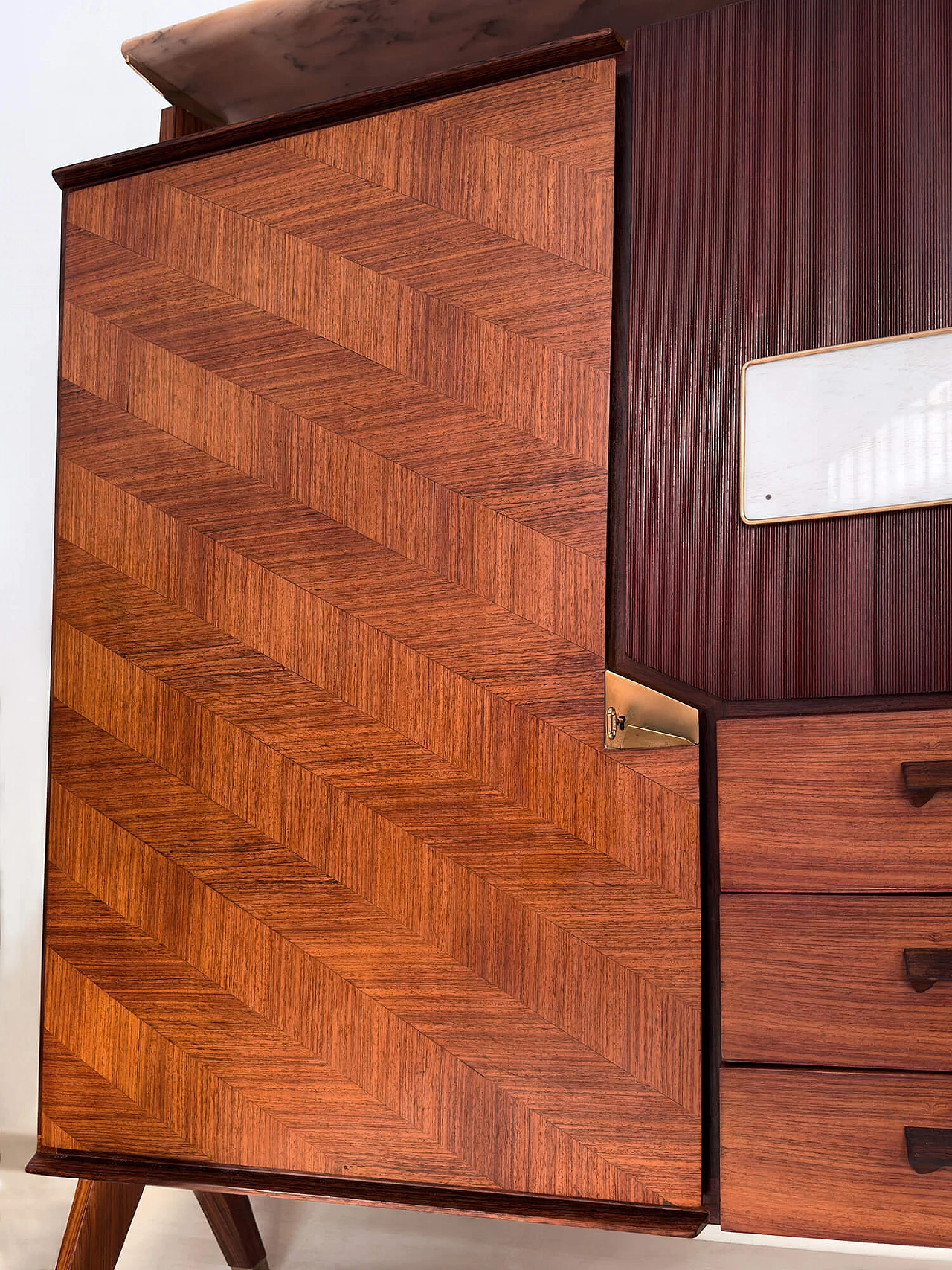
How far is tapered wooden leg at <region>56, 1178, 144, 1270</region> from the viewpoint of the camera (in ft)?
3.62

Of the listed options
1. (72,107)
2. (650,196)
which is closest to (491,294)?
→ (650,196)

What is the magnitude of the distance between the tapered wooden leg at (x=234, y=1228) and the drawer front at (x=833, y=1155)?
75 centimetres

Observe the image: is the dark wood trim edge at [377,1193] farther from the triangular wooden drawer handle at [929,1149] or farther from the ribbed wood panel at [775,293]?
the ribbed wood panel at [775,293]

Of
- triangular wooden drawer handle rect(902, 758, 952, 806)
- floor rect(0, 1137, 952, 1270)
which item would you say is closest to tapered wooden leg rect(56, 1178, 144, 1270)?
floor rect(0, 1137, 952, 1270)

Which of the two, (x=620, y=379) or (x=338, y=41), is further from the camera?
(x=338, y=41)

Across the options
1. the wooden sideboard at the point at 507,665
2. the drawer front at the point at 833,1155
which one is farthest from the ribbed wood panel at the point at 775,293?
the drawer front at the point at 833,1155

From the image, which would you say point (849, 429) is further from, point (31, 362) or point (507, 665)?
point (31, 362)

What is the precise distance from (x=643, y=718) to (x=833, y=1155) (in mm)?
328

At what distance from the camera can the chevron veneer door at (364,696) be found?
840 millimetres

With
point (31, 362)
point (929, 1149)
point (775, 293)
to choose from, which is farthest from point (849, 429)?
point (31, 362)

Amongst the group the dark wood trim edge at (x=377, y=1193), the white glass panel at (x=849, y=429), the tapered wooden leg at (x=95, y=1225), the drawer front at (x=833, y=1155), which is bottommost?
the tapered wooden leg at (x=95, y=1225)

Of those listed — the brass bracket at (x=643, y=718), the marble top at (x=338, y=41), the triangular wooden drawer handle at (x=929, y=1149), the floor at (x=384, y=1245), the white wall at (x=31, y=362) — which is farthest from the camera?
the white wall at (x=31, y=362)

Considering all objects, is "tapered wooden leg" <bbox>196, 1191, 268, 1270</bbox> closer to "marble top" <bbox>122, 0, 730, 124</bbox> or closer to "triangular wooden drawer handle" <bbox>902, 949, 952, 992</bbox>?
"triangular wooden drawer handle" <bbox>902, 949, 952, 992</bbox>

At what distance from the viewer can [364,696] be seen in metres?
0.94
